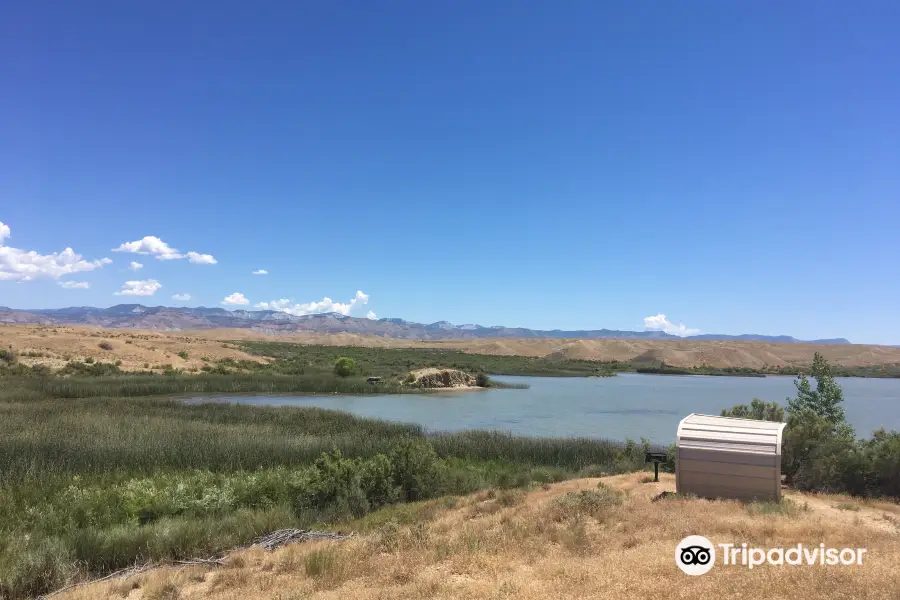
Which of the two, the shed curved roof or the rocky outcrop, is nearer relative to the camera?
the shed curved roof

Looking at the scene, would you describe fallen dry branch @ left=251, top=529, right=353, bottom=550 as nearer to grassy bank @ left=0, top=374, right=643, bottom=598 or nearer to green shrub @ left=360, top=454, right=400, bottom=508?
grassy bank @ left=0, top=374, right=643, bottom=598

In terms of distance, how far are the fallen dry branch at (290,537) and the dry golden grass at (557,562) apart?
0.59 metres

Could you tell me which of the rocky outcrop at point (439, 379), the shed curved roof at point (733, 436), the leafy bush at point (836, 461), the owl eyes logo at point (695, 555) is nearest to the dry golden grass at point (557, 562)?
the owl eyes logo at point (695, 555)

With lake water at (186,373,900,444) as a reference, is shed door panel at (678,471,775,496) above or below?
above

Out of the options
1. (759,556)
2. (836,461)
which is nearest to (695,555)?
(759,556)

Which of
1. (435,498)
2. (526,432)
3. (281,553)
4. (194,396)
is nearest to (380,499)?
(435,498)

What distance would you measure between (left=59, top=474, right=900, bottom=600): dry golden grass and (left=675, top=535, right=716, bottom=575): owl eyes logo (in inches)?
4.8

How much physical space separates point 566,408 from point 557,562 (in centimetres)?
3025

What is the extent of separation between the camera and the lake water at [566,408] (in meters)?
27.8

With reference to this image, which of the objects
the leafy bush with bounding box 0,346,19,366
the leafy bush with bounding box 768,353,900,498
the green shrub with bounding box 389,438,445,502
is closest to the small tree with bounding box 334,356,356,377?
the leafy bush with bounding box 0,346,19,366

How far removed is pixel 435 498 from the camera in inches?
524

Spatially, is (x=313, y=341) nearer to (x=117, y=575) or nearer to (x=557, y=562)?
(x=117, y=575)

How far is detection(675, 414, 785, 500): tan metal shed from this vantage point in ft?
32.3

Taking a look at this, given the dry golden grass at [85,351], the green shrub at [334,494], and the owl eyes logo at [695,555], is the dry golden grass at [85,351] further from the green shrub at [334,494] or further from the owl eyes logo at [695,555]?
the owl eyes logo at [695,555]
